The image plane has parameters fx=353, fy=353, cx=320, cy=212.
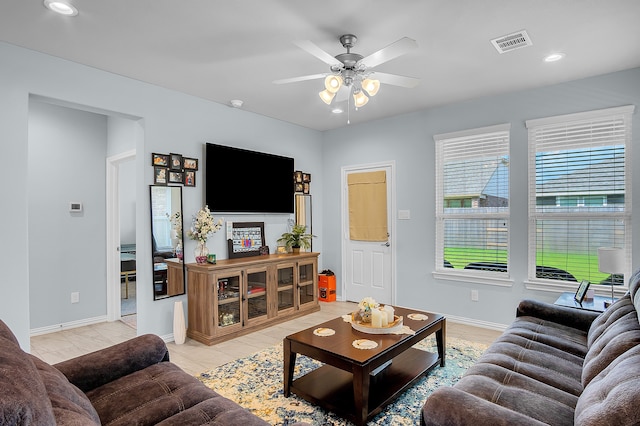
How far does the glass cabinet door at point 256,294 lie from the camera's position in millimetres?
4055

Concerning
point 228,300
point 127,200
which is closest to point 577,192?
point 228,300

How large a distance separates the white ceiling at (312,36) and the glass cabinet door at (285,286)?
2.18 m

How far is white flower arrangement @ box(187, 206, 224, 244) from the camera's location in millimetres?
3883

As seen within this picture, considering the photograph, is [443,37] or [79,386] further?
[443,37]

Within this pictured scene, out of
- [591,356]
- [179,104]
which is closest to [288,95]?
[179,104]

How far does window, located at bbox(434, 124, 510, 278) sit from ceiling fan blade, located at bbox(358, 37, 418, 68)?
2364 mm

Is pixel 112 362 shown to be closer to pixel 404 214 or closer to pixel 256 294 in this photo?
pixel 256 294

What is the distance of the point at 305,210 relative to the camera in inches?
216

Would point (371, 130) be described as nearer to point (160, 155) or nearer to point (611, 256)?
point (160, 155)

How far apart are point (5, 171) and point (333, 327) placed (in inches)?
112

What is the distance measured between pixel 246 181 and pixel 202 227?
0.92m

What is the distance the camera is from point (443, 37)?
2.70 meters

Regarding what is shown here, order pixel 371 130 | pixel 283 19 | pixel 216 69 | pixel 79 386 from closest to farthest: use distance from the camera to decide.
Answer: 1. pixel 79 386
2. pixel 283 19
3. pixel 216 69
4. pixel 371 130

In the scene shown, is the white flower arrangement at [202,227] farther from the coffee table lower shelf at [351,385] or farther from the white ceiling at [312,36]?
the coffee table lower shelf at [351,385]
